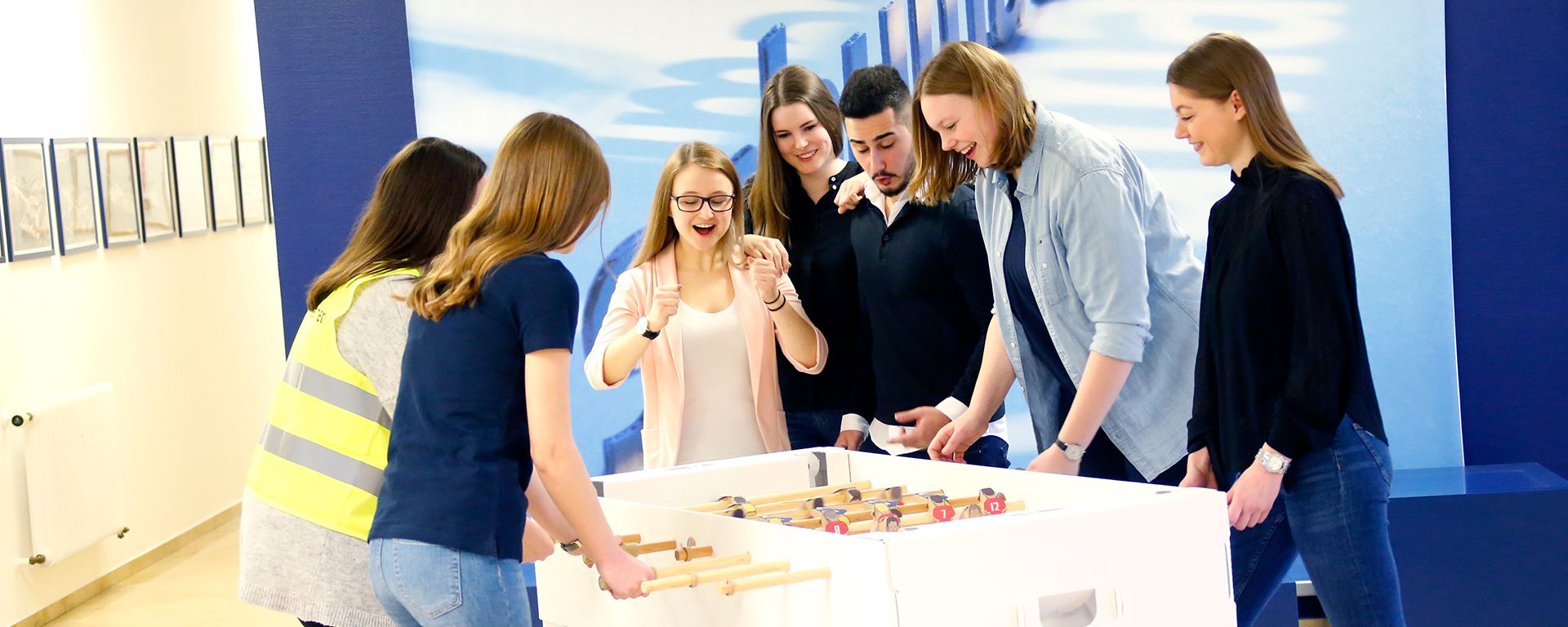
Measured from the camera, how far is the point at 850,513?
2.23 m

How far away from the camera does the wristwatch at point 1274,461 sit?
229 cm

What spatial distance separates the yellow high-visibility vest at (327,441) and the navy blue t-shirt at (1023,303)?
1.30 meters

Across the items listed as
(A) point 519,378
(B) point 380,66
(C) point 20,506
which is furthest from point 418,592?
(C) point 20,506

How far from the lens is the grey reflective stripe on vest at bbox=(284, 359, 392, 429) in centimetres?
217

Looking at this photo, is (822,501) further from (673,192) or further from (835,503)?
(673,192)

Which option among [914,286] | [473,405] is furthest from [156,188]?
[473,405]

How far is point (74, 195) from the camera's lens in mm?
5766

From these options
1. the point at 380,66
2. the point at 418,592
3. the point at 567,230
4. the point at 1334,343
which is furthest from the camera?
the point at 380,66

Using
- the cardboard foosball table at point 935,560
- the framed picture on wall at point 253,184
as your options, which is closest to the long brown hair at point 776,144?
the cardboard foosball table at point 935,560

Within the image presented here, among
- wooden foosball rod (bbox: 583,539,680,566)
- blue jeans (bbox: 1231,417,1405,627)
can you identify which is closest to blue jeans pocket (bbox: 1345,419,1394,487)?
blue jeans (bbox: 1231,417,1405,627)

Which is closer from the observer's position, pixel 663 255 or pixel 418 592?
pixel 418 592

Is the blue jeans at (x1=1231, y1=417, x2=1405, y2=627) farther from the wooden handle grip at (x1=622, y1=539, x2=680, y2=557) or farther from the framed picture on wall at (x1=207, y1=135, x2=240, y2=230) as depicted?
the framed picture on wall at (x1=207, y1=135, x2=240, y2=230)

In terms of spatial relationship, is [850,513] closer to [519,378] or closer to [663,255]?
[519,378]

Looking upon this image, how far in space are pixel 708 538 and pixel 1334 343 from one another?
1057 mm
